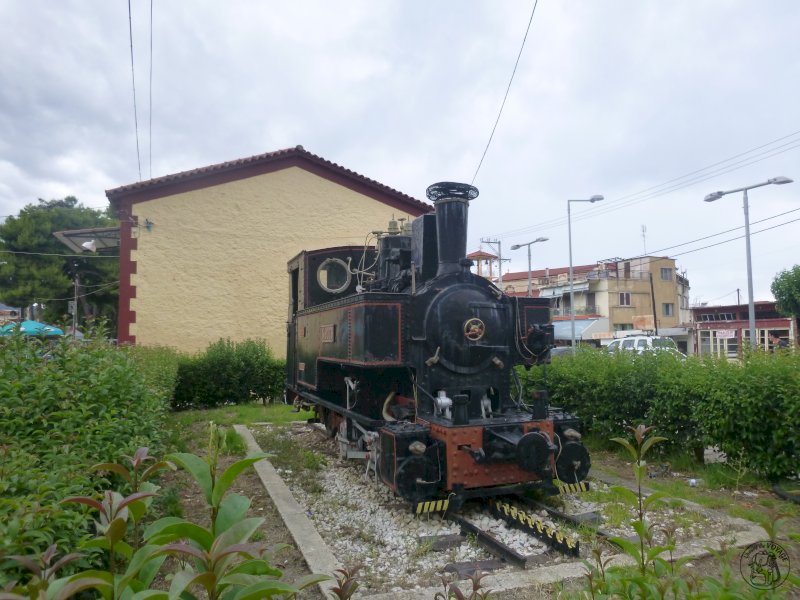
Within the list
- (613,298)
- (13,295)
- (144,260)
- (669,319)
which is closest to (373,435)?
(144,260)

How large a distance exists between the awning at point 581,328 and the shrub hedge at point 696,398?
96.7 feet

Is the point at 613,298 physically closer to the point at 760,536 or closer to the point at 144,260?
the point at 144,260

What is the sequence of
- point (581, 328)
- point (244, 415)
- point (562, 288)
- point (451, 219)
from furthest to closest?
point (562, 288) → point (581, 328) → point (244, 415) → point (451, 219)

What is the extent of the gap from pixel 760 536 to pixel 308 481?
4488mm

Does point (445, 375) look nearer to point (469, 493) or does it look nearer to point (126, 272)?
point (469, 493)

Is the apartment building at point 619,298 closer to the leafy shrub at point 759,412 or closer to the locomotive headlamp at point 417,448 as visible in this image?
the leafy shrub at point 759,412

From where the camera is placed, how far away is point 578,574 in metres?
3.82

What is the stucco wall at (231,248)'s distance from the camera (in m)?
14.8

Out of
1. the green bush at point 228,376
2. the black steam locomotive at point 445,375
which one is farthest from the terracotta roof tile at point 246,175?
the black steam locomotive at point 445,375

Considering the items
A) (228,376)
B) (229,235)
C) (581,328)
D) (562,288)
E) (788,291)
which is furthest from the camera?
(562,288)

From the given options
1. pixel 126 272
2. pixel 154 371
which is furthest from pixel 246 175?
pixel 154 371

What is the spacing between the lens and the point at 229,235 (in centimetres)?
1569

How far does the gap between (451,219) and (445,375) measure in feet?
5.49

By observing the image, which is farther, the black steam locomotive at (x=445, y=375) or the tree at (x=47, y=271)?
the tree at (x=47, y=271)
